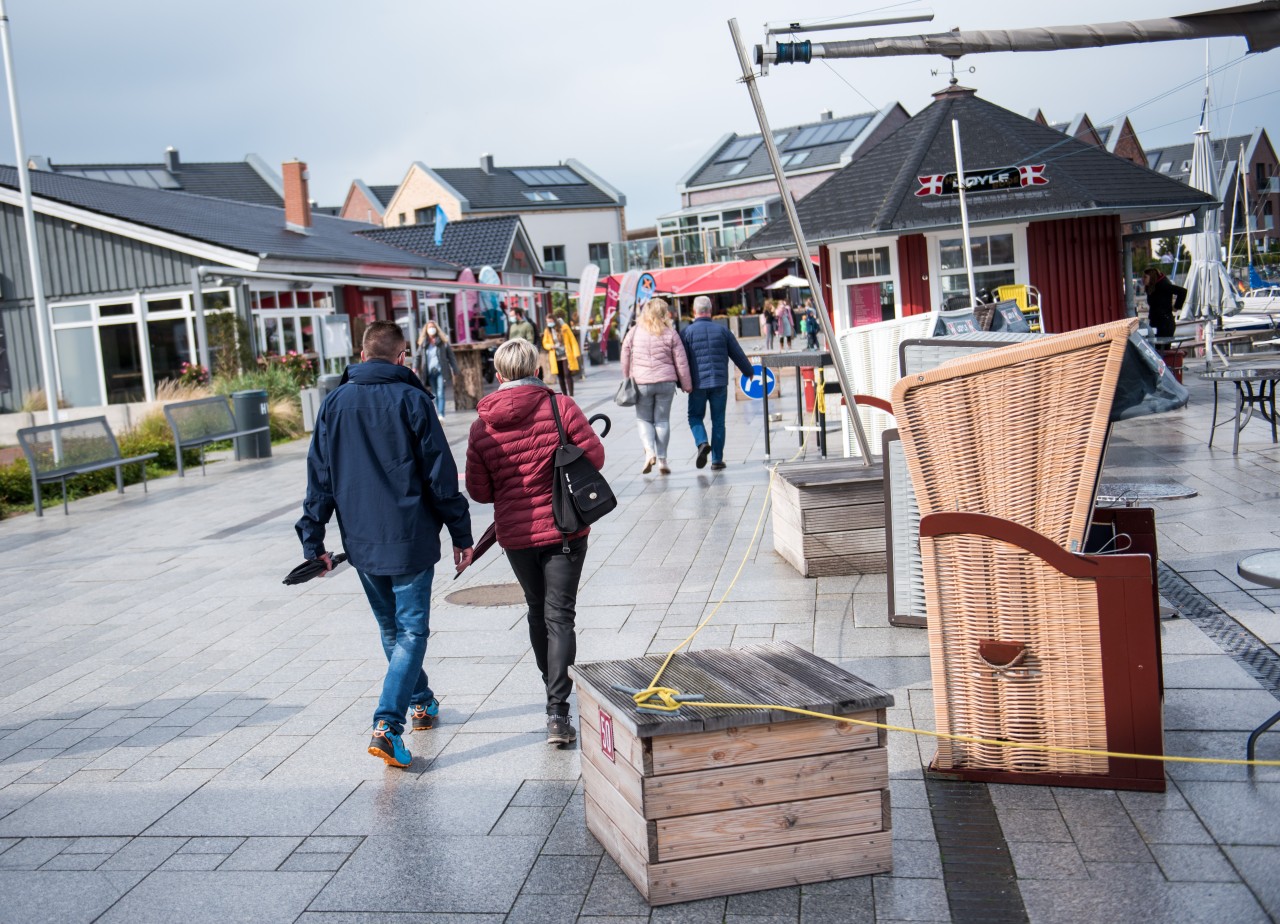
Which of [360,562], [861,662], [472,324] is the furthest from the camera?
[472,324]

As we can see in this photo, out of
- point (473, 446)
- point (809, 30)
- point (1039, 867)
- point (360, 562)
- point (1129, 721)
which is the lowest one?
point (1039, 867)

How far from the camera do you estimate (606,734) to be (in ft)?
12.2

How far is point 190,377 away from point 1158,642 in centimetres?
2074

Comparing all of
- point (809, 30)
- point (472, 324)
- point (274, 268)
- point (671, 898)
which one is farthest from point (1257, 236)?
point (671, 898)

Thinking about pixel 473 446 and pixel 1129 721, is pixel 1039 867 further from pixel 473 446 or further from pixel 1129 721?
pixel 473 446

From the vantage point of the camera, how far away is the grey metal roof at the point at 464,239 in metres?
42.7

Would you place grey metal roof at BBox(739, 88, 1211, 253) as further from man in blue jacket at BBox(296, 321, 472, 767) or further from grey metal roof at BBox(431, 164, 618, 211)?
grey metal roof at BBox(431, 164, 618, 211)

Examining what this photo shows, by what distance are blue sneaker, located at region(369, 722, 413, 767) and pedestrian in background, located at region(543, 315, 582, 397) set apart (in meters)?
18.3

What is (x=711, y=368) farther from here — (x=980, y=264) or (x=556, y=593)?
(x=556, y=593)

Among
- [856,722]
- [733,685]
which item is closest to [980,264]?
[733,685]

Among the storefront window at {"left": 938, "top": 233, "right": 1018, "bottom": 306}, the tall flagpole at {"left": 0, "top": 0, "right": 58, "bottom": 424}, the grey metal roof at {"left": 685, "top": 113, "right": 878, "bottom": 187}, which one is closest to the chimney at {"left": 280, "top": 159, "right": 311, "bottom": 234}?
the tall flagpole at {"left": 0, "top": 0, "right": 58, "bottom": 424}

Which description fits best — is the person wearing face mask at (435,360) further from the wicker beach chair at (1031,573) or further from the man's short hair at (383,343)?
the wicker beach chair at (1031,573)

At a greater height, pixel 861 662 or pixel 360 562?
pixel 360 562

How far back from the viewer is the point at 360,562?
4.83 m
